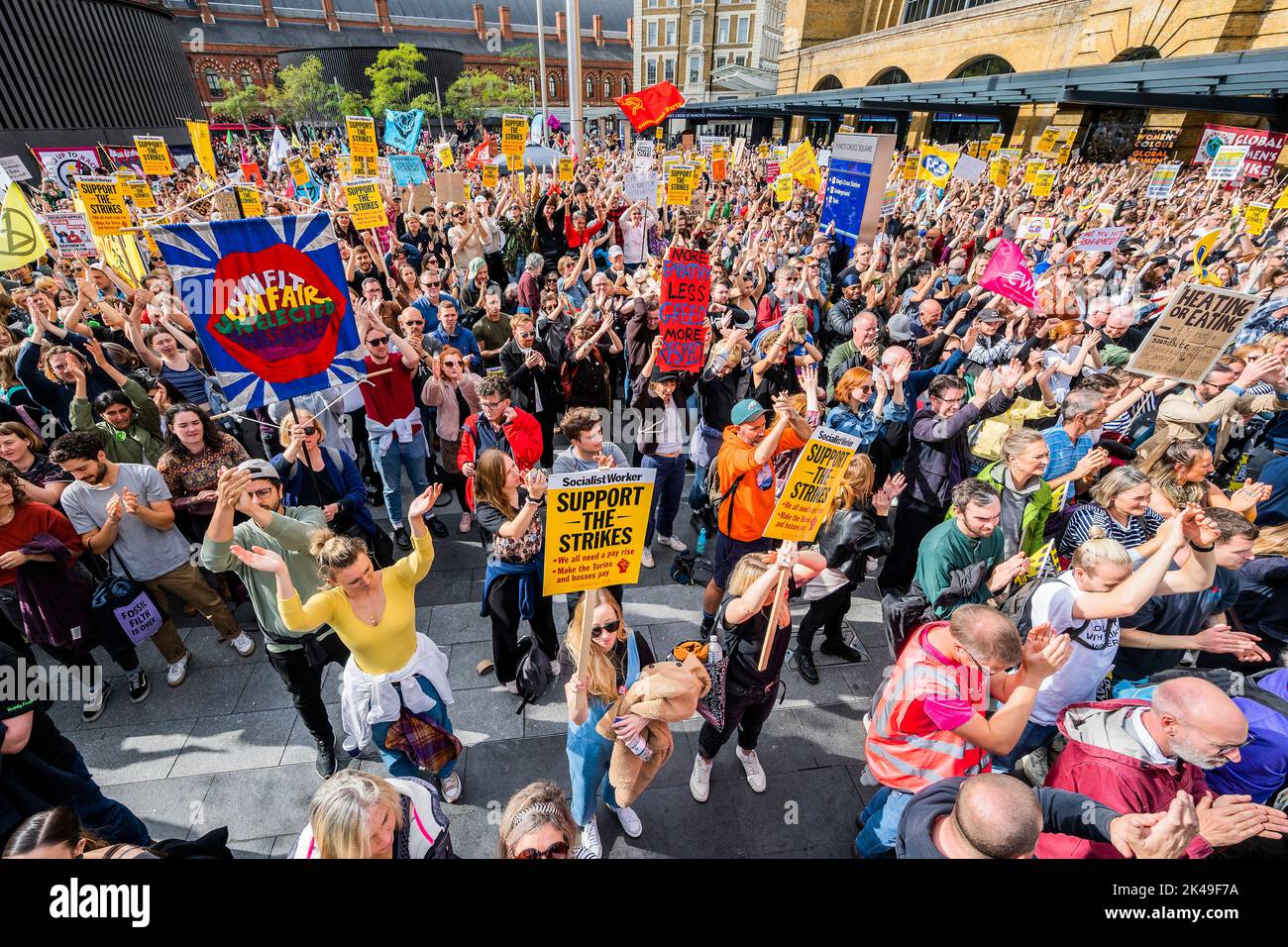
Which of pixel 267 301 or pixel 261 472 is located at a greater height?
pixel 267 301

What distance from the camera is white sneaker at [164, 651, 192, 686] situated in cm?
435

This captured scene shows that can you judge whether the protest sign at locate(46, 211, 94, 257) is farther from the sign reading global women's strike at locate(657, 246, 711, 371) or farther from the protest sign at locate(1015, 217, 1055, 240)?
the protest sign at locate(1015, 217, 1055, 240)

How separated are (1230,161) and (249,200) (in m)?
18.8

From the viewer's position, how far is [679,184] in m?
10.8

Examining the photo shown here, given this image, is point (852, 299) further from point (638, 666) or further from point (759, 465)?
point (638, 666)

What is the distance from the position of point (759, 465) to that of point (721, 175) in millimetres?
19816

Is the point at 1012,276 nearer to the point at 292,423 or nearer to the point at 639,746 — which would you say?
the point at 639,746

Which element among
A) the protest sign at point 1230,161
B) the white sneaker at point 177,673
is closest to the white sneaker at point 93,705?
the white sneaker at point 177,673

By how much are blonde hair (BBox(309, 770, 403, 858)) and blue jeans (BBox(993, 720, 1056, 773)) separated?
11.1 feet

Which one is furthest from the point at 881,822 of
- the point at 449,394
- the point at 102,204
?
the point at 102,204

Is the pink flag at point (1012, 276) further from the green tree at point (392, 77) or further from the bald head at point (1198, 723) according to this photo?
the green tree at point (392, 77)
